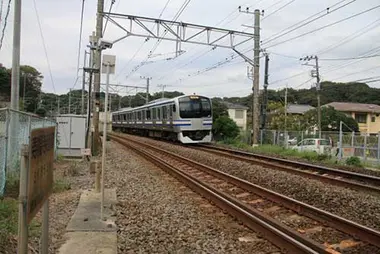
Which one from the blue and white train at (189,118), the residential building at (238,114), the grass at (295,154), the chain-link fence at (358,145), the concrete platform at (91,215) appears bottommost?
the concrete platform at (91,215)

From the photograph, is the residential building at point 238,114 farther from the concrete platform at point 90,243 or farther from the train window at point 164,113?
the concrete platform at point 90,243

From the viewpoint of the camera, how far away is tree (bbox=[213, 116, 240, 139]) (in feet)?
112

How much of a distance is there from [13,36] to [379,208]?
9.06 meters

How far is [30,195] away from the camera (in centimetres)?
322

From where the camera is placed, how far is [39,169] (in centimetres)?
358

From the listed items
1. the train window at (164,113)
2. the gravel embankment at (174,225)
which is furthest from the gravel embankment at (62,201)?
the train window at (164,113)

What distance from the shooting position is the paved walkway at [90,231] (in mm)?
5440

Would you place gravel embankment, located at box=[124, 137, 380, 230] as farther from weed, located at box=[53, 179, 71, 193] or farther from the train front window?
the train front window

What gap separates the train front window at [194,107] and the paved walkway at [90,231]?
17.2 meters

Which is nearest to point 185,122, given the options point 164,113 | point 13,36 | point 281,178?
point 164,113

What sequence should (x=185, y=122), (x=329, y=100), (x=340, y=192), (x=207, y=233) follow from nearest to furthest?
(x=207, y=233)
(x=340, y=192)
(x=185, y=122)
(x=329, y=100)

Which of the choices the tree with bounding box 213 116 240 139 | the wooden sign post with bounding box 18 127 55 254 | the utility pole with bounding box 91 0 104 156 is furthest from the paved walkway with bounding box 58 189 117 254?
the tree with bounding box 213 116 240 139

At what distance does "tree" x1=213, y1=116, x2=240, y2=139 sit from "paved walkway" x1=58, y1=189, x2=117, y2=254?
26159 millimetres

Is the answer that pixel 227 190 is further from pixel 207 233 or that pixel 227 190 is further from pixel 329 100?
pixel 329 100
